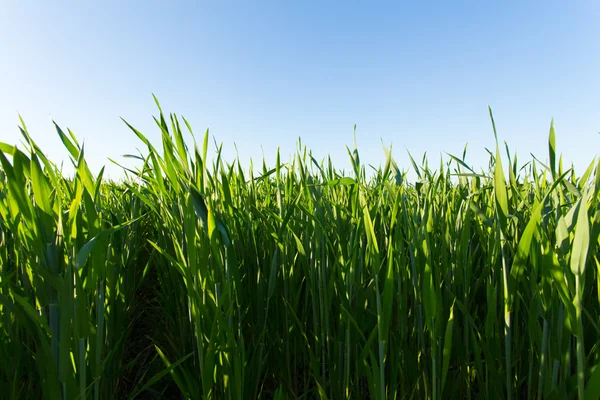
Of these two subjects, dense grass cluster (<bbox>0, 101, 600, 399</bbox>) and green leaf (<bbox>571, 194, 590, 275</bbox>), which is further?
dense grass cluster (<bbox>0, 101, 600, 399</bbox>)

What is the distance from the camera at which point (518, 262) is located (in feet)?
1.90

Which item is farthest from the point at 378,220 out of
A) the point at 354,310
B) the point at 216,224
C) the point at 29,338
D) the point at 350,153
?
the point at 29,338

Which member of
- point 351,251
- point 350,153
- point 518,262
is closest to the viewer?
point 518,262

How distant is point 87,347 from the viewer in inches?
26.5

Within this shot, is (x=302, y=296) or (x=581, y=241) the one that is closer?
(x=581, y=241)

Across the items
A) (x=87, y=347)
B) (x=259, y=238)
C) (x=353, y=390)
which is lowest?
(x=353, y=390)

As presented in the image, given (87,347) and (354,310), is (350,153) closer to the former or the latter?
(354,310)

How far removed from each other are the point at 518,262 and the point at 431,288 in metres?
0.14

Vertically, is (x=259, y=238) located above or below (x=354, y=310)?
above

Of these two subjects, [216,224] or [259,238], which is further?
[259,238]

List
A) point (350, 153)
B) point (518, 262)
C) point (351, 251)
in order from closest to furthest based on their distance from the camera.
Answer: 1. point (518, 262)
2. point (351, 251)
3. point (350, 153)

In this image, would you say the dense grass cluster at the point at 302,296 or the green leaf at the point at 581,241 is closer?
the green leaf at the point at 581,241

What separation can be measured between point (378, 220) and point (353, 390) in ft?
1.46

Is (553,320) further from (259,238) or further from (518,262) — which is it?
(259,238)
